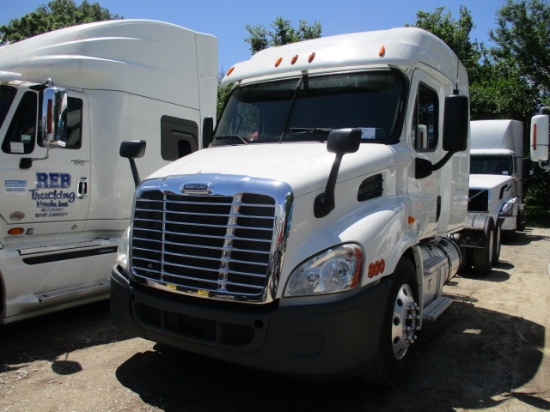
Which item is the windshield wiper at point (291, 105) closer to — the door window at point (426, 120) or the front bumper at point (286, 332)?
the door window at point (426, 120)

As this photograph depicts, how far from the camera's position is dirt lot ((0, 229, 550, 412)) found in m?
3.64

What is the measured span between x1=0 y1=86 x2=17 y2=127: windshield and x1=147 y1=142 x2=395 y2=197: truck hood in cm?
215

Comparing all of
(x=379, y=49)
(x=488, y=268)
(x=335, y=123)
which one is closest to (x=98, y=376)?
(x=335, y=123)

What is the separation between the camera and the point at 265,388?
12.8ft

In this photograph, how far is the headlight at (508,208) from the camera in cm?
1046

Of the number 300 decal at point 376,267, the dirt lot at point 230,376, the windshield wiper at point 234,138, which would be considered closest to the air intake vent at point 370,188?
the number 300 decal at point 376,267

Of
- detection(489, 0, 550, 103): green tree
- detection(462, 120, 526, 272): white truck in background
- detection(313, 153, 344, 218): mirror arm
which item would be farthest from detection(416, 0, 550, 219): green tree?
detection(313, 153, 344, 218): mirror arm

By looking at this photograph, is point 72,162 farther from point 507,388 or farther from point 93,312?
point 507,388

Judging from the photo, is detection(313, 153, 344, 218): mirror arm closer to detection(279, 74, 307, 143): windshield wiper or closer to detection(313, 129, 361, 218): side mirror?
detection(313, 129, 361, 218): side mirror

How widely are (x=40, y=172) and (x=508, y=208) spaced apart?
940 centimetres

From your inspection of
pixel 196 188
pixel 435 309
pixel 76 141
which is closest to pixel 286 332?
pixel 196 188

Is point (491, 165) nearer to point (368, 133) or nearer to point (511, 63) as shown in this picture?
point (368, 133)

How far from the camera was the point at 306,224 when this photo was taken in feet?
10.7

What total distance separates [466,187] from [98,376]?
5016 millimetres
